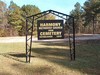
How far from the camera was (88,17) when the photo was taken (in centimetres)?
7694

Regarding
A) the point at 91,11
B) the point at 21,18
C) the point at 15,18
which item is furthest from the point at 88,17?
the point at 15,18

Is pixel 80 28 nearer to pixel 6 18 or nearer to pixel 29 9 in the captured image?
pixel 29 9

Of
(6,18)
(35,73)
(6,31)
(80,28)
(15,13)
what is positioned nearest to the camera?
(35,73)

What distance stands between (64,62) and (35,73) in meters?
2.96

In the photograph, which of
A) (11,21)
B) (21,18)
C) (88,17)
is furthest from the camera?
(88,17)

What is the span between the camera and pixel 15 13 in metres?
70.9

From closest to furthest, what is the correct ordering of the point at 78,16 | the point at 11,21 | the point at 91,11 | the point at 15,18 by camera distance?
the point at 11,21 → the point at 15,18 → the point at 91,11 → the point at 78,16

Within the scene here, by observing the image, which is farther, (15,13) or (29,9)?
(29,9)

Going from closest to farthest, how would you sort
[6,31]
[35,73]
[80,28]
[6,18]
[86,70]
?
[35,73] < [86,70] < [6,31] < [6,18] < [80,28]

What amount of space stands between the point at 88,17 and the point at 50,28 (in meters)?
64.0

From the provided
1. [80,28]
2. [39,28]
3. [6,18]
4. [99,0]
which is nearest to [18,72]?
[39,28]

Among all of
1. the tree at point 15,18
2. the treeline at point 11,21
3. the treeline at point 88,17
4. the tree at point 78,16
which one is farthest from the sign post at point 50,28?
the tree at point 78,16

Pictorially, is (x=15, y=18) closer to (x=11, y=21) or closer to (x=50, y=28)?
(x=11, y=21)

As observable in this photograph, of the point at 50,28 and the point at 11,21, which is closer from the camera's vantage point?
the point at 50,28
